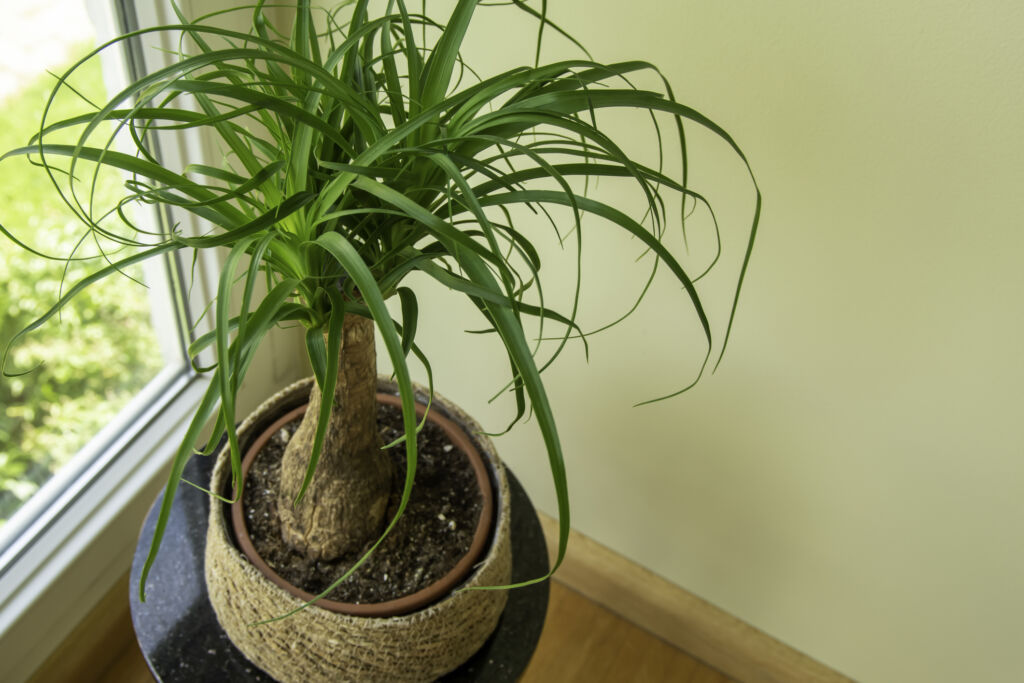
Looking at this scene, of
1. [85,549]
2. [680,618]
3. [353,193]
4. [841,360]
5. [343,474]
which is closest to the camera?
[353,193]

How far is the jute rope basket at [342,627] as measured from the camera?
69 centimetres

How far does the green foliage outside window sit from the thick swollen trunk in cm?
42

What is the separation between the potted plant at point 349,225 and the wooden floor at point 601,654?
586 mm

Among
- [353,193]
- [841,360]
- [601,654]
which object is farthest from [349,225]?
[601,654]

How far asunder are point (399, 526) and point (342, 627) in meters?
0.13

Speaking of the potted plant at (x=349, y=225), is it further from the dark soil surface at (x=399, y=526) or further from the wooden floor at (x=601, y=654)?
the wooden floor at (x=601, y=654)

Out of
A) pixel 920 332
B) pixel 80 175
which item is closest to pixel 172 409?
pixel 80 175

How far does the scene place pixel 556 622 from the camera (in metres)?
1.37

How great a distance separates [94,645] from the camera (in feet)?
3.75

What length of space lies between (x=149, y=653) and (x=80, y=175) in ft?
1.92

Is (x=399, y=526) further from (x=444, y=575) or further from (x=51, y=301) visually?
(x=51, y=301)

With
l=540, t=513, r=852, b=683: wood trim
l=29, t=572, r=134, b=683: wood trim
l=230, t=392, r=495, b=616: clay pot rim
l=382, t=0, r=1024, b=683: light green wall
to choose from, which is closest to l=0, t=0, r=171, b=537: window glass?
l=29, t=572, r=134, b=683: wood trim

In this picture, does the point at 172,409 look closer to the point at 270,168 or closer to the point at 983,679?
the point at 270,168

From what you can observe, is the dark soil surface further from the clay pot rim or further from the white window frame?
the white window frame
